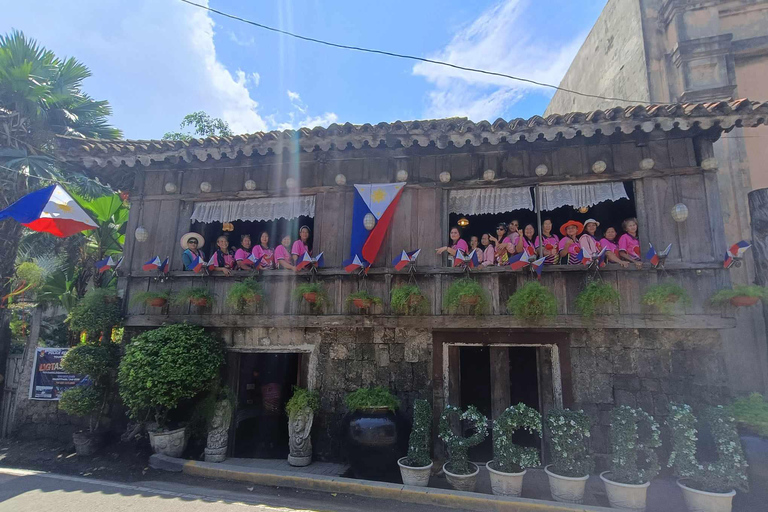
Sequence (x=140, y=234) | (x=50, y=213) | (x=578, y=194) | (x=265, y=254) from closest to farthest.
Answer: (x=578, y=194)
(x=50, y=213)
(x=265, y=254)
(x=140, y=234)

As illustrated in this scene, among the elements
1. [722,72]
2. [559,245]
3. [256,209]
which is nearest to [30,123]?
[256,209]

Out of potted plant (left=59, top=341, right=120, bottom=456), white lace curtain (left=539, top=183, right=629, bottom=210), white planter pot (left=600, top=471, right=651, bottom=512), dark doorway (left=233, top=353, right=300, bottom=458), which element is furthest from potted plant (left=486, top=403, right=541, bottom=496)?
potted plant (left=59, top=341, right=120, bottom=456)

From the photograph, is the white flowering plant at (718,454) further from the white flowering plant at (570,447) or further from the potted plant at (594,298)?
the potted plant at (594,298)

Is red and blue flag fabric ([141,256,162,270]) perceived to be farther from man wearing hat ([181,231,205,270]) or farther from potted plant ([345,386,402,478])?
potted plant ([345,386,402,478])

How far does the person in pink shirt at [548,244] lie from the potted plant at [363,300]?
302cm

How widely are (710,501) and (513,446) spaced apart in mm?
2234

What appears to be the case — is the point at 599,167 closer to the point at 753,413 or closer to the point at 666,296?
the point at 666,296

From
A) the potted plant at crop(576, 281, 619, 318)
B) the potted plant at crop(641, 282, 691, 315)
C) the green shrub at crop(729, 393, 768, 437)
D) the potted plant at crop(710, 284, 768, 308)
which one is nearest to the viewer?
the green shrub at crop(729, 393, 768, 437)

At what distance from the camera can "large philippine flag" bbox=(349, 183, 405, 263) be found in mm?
7457

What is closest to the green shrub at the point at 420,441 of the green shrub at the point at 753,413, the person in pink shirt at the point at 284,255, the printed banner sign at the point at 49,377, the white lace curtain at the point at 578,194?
the person in pink shirt at the point at 284,255

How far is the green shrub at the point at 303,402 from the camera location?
22.9 ft

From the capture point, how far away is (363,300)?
7133 millimetres

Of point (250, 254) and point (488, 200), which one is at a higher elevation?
point (488, 200)

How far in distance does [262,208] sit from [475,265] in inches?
174
